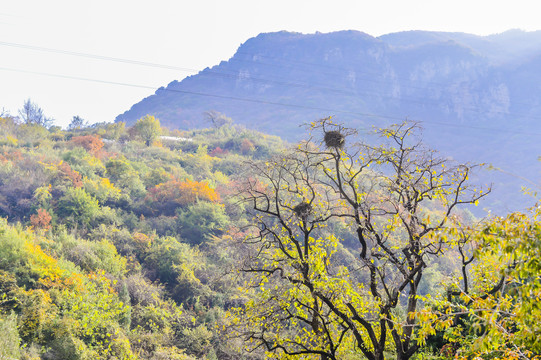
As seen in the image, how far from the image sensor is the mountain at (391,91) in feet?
403

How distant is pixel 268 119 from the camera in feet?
465

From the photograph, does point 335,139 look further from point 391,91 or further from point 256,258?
point 391,91

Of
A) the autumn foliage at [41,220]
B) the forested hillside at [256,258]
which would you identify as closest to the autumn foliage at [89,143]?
the forested hillside at [256,258]

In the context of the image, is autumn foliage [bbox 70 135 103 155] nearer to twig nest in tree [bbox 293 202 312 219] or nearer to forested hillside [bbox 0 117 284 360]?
forested hillside [bbox 0 117 284 360]

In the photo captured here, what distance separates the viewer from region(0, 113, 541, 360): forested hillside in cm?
669

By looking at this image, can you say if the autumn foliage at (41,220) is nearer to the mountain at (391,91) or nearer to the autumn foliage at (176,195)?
the autumn foliage at (176,195)

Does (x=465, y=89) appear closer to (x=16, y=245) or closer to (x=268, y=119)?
(x=268, y=119)

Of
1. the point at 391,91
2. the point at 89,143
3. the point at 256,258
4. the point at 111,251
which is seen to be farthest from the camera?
the point at 391,91

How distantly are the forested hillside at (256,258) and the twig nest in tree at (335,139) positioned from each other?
17cm

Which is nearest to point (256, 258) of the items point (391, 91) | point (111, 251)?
point (111, 251)

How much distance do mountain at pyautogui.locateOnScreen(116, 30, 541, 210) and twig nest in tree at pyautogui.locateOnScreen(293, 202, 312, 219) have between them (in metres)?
99.8

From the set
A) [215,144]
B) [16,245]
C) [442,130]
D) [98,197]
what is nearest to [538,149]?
[442,130]

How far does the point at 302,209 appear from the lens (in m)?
8.55

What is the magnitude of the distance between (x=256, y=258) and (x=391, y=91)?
6323 inches
